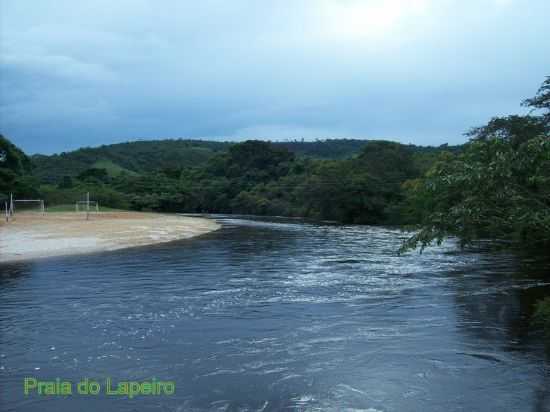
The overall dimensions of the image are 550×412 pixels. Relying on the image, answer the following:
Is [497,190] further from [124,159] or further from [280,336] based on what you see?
[124,159]

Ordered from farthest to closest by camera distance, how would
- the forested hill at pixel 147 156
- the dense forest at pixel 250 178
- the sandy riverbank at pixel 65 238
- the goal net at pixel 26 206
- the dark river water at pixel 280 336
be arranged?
the forested hill at pixel 147 156 → the dense forest at pixel 250 178 → the goal net at pixel 26 206 → the sandy riverbank at pixel 65 238 → the dark river water at pixel 280 336

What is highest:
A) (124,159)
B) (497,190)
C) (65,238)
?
(124,159)

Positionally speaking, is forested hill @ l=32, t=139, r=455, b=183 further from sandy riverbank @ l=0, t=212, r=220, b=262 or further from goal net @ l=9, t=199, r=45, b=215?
sandy riverbank @ l=0, t=212, r=220, b=262

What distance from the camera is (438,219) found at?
12.8 metres

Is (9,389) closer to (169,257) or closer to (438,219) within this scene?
(438,219)

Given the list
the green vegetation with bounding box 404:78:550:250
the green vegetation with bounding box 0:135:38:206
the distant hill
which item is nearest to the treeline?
the green vegetation with bounding box 0:135:38:206

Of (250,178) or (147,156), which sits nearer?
(250,178)

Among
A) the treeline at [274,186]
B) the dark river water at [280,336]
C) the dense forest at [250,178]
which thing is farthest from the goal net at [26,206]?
the dark river water at [280,336]

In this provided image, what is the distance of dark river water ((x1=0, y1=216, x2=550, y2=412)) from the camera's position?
8820 mm

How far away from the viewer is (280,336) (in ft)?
40.6

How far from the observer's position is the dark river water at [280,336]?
8.82 m

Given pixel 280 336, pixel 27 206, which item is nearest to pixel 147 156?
pixel 27 206

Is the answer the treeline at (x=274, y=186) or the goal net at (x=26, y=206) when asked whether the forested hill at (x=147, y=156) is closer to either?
the treeline at (x=274, y=186)

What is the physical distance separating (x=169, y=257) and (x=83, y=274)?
6460 mm
